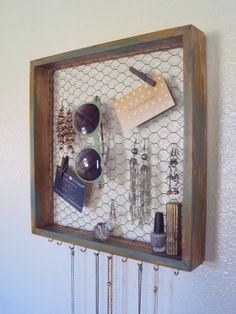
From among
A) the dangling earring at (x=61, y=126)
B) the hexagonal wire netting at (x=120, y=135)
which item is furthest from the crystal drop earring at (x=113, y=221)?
the dangling earring at (x=61, y=126)

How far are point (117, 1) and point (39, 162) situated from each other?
17.9 inches

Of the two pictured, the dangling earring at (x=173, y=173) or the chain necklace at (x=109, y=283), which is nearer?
the dangling earring at (x=173, y=173)

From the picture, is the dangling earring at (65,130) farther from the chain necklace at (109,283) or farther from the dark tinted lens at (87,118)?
the chain necklace at (109,283)

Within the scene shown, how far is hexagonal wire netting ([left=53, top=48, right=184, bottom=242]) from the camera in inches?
26.2

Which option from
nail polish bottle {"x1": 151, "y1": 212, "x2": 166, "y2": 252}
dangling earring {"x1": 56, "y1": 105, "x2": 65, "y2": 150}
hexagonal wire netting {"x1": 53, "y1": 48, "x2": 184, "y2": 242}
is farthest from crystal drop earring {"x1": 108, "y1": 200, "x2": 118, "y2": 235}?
dangling earring {"x1": 56, "y1": 105, "x2": 65, "y2": 150}

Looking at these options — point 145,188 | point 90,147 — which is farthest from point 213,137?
point 90,147

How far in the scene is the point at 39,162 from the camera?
0.86 metres

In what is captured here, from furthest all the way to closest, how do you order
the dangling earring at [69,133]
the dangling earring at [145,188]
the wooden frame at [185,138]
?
the dangling earring at [69,133]
the dangling earring at [145,188]
the wooden frame at [185,138]

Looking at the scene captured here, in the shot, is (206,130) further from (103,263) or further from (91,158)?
(103,263)

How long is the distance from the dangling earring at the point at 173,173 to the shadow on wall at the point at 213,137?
0.22ft

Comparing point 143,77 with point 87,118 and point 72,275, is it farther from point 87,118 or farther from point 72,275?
point 72,275

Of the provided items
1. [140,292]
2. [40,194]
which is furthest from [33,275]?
[140,292]

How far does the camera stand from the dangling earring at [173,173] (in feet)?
2.16

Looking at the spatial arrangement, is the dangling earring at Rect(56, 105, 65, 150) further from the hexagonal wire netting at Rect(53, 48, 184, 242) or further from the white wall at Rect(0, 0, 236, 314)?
the white wall at Rect(0, 0, 236, 314)
